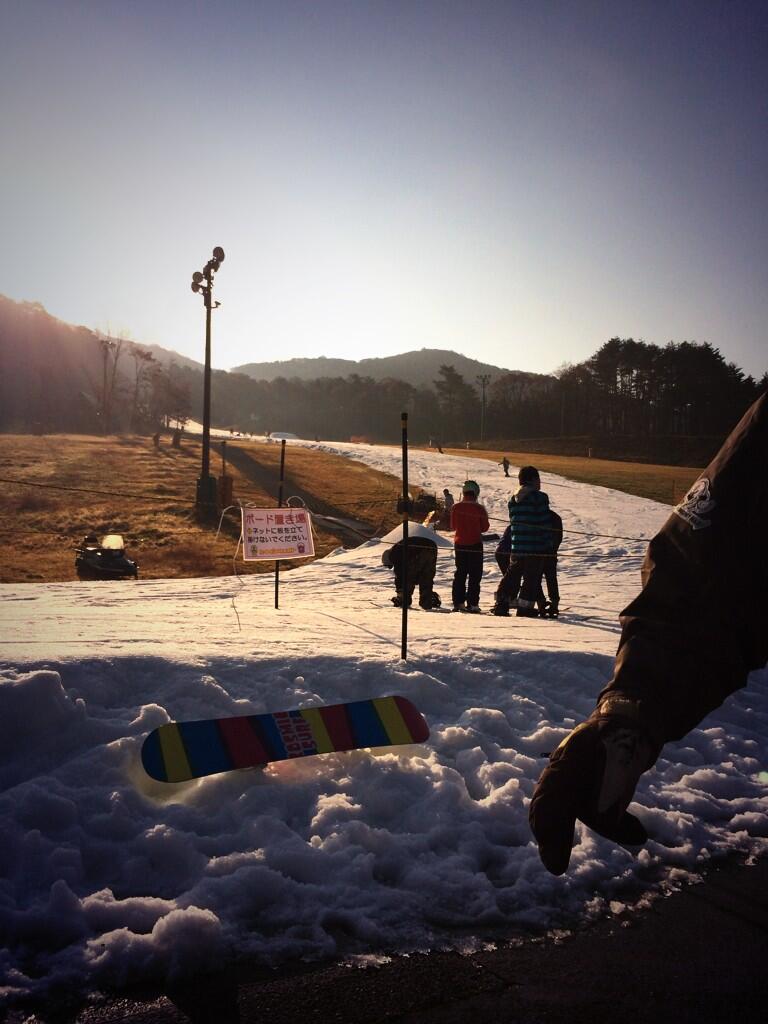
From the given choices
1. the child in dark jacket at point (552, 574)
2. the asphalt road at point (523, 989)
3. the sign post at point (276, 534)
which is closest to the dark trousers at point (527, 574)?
the child in dark jacket at point (552, 574)

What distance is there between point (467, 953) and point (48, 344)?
16537 cm

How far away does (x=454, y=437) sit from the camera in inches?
3506

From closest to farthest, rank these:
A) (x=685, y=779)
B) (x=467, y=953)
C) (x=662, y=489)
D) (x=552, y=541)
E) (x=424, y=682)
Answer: (x=467, y=953) < (x=685, y=779) < (x=424, y=682) < (x=552, y=541) < (x=662, y=489)

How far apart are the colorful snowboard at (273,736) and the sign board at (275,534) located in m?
5.78

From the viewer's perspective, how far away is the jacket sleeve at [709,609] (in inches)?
44.4

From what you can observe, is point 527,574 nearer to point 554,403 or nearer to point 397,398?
point 554,403

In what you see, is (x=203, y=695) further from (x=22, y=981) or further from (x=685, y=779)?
(x=685, y=779)

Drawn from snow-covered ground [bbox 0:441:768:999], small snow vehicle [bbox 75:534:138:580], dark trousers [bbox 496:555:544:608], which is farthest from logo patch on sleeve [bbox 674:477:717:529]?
small snow vehicle [bbox 75:534:138:580]

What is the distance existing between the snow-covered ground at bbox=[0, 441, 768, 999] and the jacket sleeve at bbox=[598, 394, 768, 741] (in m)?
1.90

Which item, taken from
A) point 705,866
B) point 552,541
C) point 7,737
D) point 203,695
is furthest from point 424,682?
point 552,541

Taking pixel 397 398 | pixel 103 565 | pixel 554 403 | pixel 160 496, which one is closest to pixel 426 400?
pixel 397 398

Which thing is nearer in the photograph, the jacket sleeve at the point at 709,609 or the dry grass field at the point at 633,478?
the jacket sleeve at the point at 709,609

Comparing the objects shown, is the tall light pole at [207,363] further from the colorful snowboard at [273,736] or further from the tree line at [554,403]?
the tree line at [554,403]

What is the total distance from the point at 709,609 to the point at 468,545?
994 centimetres
